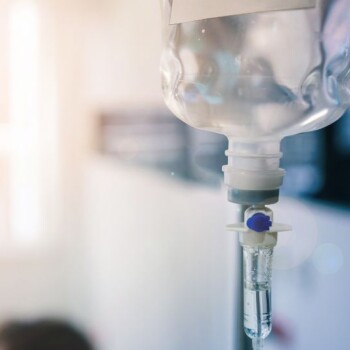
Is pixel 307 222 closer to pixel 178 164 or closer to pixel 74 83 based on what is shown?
pixel 178 164

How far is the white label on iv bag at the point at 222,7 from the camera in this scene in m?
0.57

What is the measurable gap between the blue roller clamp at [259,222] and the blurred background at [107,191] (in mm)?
176

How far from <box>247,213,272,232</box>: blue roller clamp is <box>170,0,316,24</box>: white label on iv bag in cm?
25

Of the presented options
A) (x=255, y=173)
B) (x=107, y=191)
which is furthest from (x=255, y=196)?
(x=107, y=191)

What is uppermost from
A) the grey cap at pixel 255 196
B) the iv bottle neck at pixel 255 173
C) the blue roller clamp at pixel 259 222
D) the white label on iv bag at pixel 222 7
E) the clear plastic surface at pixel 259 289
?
the white label on iv bag at pixel 222 7

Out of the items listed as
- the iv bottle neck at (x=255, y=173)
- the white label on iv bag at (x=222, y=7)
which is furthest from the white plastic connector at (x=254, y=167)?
the white label on iv bag at (x=222, y=7)

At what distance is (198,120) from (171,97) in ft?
0.19

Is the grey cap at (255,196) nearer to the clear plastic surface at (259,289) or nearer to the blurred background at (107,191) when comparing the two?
the clear plastic surface at (259,289)

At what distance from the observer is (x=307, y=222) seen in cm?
76

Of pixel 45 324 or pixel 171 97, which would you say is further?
pixel 45 324

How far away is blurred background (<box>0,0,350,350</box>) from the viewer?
2.87 ft

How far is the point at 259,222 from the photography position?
66 centimetres

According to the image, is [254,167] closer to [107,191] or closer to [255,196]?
[255,196]

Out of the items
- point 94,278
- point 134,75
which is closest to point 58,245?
point 94,278
